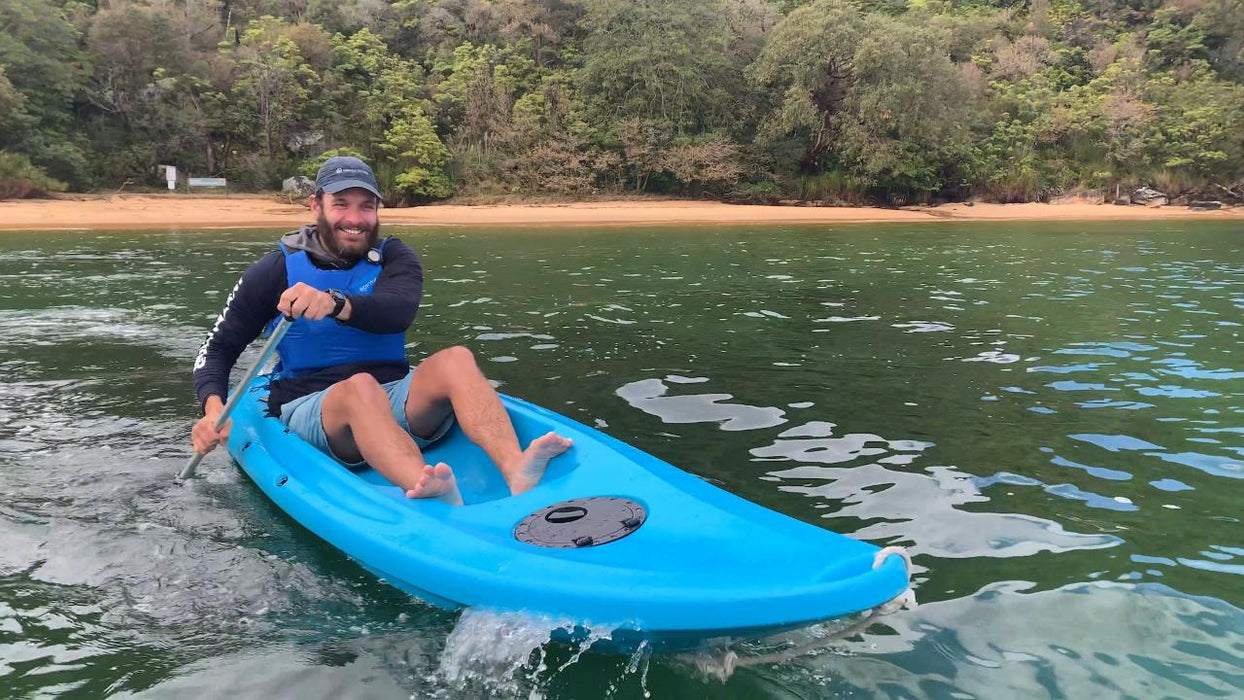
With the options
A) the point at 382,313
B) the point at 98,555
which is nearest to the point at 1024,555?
the point at 382,313

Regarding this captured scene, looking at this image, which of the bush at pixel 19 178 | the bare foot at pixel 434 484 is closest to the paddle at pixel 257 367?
the bare foot at pixel 434 484

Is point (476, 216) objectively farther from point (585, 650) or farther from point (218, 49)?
point (585, 650)

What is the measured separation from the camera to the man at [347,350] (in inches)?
129

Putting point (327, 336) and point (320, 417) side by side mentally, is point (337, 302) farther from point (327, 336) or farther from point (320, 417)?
point (320, 417)

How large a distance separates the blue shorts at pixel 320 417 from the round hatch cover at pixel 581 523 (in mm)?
911

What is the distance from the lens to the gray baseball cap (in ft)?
11.6

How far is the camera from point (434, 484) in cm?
290

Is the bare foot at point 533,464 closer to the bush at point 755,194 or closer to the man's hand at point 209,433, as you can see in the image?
the man's hand at point 209,433

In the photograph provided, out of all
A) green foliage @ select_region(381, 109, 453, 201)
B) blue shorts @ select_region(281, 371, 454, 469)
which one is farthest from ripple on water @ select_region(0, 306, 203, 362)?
green foliage @ select_region(381, 109, 453, 201)

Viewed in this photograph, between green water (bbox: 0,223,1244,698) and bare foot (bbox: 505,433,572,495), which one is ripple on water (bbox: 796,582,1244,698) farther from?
bare foot (bbox: 505,433,572,495)

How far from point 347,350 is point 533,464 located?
3.83 ft

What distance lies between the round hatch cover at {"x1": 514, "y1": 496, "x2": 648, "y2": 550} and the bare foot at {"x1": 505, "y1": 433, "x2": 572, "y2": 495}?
326 mm

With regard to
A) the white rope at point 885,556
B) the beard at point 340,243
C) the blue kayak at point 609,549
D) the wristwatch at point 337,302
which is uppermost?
the beard at point 340,243

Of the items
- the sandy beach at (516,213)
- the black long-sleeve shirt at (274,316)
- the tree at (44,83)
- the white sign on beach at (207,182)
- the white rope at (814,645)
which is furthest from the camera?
the white sign on beach at (207,182)
